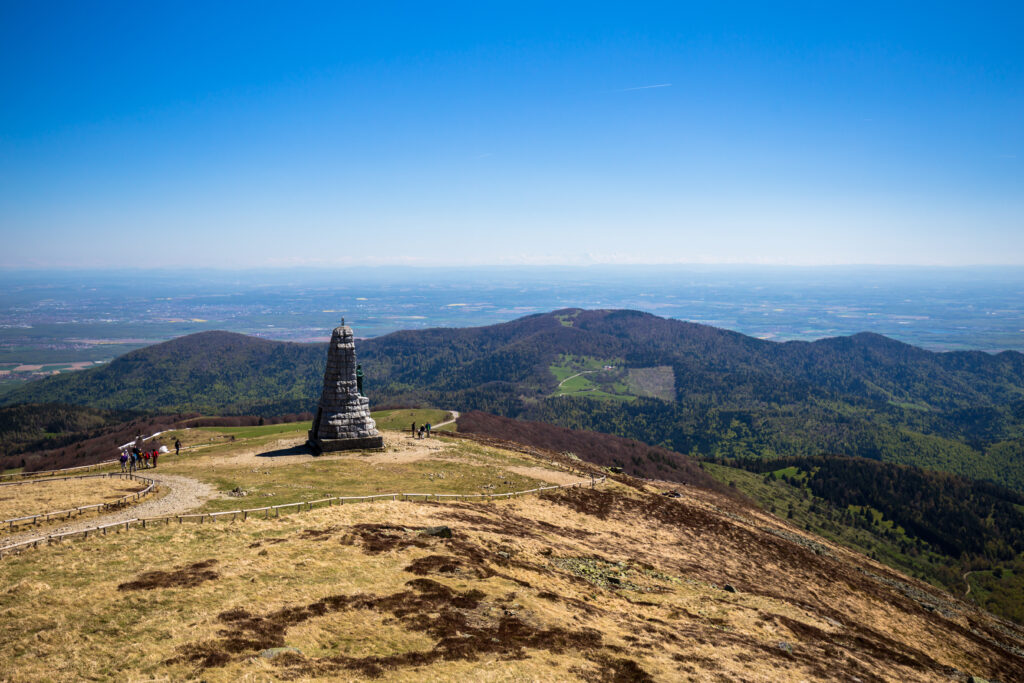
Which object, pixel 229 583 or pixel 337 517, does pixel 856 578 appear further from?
pixel 229 583

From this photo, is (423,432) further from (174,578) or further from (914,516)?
(914,516)

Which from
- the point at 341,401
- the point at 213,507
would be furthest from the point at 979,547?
the point at 213,507

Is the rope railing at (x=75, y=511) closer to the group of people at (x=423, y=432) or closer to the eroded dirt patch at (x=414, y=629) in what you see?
the eroded dirt patch at (x=414, y=629)

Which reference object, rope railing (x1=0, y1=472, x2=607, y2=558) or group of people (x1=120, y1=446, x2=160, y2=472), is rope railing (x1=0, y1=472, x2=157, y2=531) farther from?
group of people (x1=120, y1=446, x2=160, y2=472)

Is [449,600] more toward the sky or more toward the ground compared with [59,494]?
more toward the ground

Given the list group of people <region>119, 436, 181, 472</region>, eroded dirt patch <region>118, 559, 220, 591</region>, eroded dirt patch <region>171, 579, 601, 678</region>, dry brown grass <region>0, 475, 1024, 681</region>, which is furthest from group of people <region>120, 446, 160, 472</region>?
eroded dirt patch <region>171, 579, 601, 678</region>

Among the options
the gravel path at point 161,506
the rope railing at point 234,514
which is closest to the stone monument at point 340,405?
the gravel path at point 161,506

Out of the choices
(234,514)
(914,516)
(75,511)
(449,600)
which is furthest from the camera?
(914,516)

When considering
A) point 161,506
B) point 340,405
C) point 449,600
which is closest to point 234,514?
point 161,506
